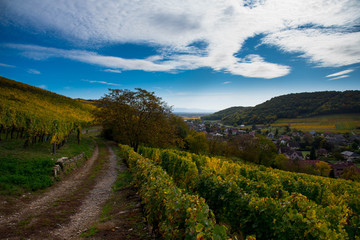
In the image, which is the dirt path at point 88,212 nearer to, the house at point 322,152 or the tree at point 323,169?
the tree at point 323,169

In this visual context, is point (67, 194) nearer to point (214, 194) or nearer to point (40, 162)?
point (40, 162)

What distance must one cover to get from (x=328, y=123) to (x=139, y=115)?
133 meters

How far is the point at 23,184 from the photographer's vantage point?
892 cm

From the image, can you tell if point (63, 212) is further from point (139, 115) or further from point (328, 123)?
point (328, 123)

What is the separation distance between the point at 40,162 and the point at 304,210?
14038 mm

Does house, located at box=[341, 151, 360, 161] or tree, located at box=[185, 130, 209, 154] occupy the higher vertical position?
tree, located at box=[185, 130, 209, 154]

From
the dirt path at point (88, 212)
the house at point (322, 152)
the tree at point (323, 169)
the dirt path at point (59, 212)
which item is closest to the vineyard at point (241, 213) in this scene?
the dirt path at point (88, 212)

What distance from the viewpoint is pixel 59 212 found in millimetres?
7156

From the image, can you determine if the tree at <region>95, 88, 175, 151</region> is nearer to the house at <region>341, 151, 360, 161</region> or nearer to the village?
the village

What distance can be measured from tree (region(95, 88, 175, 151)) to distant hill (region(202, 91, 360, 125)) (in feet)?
418

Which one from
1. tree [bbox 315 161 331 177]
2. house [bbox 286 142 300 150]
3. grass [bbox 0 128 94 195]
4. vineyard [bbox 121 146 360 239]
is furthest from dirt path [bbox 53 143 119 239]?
house [bbox 286 142 300 150]

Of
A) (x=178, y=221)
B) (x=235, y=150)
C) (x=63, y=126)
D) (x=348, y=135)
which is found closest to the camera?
(x=178, y=221)

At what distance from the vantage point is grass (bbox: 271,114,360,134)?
10244 centimetres

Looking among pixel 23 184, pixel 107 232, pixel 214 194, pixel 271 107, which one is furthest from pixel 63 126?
pixel 271 107
